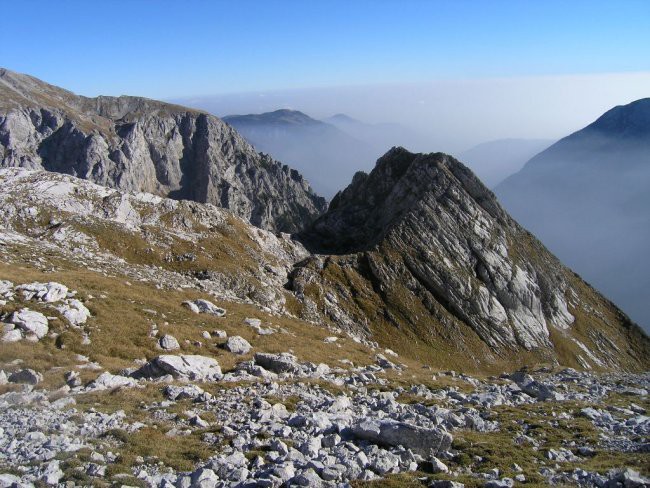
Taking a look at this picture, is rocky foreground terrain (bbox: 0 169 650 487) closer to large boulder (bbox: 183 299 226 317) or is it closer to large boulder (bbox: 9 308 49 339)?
large boulder (bbox: 9 308 49 339)

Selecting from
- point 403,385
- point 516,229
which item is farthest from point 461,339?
point 403,385

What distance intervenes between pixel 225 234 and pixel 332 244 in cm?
3335

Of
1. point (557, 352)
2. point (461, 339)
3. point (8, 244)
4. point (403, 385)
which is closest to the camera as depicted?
point (403, 385)

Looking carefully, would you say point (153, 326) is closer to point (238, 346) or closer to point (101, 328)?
point (101, 328)

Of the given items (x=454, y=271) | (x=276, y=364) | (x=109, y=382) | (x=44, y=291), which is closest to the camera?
(x=109, y=382)

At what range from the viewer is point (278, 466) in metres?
14.9

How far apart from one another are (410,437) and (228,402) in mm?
9490

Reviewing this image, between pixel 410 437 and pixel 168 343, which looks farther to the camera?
pixel 168 343

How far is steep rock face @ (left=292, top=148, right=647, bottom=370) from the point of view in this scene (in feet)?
258

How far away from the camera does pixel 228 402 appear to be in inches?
888

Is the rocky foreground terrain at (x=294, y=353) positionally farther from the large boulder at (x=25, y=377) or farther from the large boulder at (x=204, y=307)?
the large boulder at (x=204, y=307)

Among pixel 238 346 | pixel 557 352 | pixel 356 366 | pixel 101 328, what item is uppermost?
pixel 101 328

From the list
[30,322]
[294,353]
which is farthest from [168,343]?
[294,353]

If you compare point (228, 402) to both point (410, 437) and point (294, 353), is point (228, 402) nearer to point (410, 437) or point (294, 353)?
point (410, 437)
